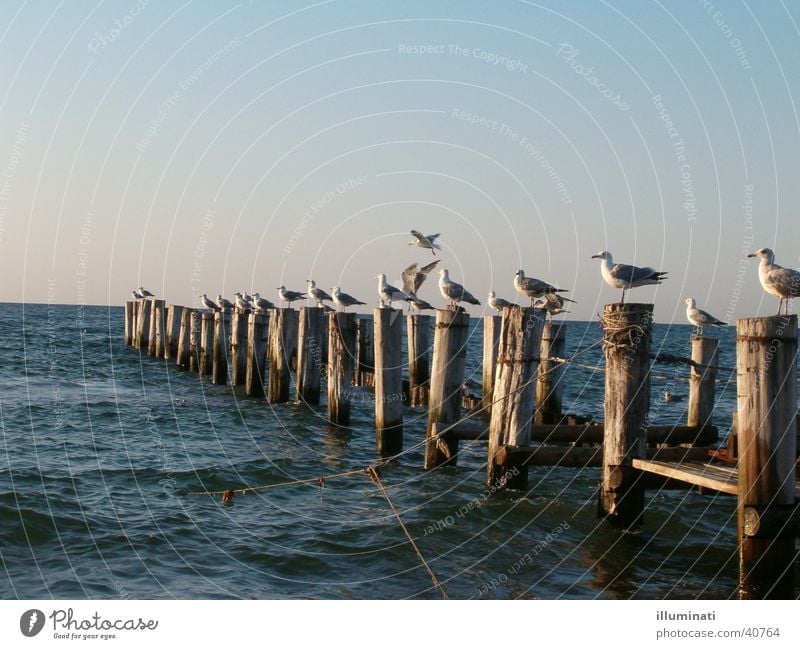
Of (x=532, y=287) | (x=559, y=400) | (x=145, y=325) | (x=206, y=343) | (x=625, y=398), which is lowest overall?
(x=559, y=400)

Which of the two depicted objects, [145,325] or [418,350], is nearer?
[418,350]

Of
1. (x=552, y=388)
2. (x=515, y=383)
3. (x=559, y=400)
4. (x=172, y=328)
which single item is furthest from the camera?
(x=172, y=328)

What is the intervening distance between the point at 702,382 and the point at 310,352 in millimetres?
8739

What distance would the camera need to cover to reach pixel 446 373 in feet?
45.4

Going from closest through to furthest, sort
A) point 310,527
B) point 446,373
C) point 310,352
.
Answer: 1. point 310,527
2. point 446,373
3. point 310,352

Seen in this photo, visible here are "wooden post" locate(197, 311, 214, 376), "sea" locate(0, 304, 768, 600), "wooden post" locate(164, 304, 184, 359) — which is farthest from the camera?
"wooden post" locate(164, 304, 184, 359)

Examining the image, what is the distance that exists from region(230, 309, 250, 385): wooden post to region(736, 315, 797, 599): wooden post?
1827 centimetres

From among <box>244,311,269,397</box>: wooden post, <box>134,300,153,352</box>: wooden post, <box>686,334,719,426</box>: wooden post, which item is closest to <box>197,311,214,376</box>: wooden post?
<box>244,311,269,397</box>: wooden post

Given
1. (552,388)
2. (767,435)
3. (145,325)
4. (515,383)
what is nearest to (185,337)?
(145,325)

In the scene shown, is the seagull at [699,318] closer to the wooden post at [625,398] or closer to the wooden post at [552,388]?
the wooden post at [552,388]

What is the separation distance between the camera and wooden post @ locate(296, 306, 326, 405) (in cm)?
1970

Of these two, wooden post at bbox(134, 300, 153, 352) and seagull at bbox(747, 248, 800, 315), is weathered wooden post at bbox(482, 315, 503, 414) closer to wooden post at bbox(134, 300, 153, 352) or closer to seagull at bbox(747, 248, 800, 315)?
seagull at bbox(747, 248, 800, 315)

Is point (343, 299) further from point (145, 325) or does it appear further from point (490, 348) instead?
point (145, 325)
